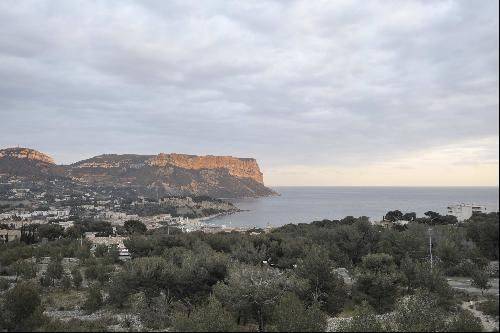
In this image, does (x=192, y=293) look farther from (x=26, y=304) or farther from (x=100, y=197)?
(x=100, y=197)

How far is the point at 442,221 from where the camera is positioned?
60.5 m

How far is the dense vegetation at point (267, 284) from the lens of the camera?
46.7 ft

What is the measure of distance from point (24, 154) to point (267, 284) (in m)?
153

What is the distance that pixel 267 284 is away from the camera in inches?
703

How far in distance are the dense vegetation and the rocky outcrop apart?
371 feet

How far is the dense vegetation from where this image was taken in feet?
46.7

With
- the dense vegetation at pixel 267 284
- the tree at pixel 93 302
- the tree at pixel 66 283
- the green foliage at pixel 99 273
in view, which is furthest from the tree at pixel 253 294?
the tree at pixel 66 283

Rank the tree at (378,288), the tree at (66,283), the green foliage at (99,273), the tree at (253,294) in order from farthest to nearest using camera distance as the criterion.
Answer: the green foliage at (99,273) → the tree at (66,283) → the tree at (378,288) → the tree at (253,294)

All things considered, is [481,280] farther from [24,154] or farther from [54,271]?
[24,154]

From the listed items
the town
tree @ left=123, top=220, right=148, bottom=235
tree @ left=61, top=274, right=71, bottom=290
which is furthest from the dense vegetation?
the town

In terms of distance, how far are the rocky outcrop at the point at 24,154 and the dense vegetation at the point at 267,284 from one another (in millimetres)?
113228

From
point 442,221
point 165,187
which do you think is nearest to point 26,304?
point 442,221

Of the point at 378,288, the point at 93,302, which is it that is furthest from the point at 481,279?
the point at 93,302

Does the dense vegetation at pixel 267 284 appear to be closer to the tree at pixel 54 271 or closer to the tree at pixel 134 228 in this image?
the tree at pixel 54 271
